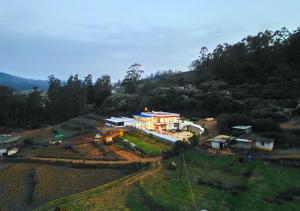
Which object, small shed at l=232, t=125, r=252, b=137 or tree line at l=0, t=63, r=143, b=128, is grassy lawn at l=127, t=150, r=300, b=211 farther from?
tree line at l=0, t=63, r=143, b=128

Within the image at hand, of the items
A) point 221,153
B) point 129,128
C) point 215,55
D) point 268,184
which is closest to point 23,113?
point 129,128

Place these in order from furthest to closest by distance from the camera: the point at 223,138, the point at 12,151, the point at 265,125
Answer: the point at 12,151 < the point at 265,125 < the point at 223,138

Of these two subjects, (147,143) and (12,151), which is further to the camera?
(12,151)

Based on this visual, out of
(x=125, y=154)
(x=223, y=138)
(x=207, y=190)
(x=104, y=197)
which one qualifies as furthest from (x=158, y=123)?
(x=104, y=197)

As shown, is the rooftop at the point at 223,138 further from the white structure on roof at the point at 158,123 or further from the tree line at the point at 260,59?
the tree line at the point at 260,59

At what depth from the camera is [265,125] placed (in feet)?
118

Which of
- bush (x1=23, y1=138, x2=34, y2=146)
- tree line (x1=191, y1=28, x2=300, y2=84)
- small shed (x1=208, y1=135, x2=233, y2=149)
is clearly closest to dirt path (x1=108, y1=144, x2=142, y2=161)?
small shed (x1=208, y1=135, x2=233, y2=149)

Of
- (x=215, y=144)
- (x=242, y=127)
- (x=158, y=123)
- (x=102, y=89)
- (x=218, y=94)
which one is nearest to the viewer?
(x=215, y=144)

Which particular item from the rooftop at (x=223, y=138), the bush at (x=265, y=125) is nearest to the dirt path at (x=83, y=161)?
the rooftop at (x=223, y=138)

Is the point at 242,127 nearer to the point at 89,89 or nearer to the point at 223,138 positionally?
the point at 223,138

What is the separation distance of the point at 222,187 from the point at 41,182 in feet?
50.6

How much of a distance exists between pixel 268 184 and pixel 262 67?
44.6 meters

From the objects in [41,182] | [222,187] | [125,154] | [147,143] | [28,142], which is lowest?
[41,182]

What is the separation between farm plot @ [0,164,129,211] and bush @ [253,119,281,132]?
1556 centimetres
